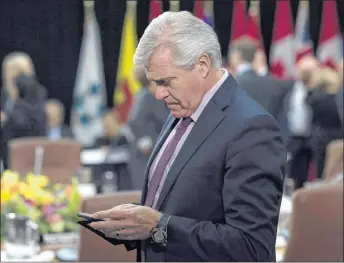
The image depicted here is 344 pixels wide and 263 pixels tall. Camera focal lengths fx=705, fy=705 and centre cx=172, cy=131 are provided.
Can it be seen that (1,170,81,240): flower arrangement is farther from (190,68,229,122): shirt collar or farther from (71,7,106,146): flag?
(71,7,106,146): flag

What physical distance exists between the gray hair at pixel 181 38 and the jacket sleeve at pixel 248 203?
7.3 inches

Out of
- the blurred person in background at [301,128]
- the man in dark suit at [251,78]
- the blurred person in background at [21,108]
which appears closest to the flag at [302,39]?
the blurred person in background at [301,128]

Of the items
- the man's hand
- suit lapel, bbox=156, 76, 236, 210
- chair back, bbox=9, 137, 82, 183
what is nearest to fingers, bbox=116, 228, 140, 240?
the man's hand

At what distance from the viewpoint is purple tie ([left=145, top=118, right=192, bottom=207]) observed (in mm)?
1623

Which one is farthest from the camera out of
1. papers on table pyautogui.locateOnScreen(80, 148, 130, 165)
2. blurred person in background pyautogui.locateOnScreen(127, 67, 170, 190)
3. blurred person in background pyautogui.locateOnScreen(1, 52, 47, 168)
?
papers on table pyautogui.locateOnScreen(80, 148, 130, 165)

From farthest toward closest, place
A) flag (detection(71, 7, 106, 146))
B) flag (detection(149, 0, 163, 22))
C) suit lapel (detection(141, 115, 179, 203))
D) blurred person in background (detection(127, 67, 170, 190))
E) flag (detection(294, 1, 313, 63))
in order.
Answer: flag (detection(294, 1, 313, 63)), flag (detection(71, 7, 106, 146)), blurred person in background (detection(127, 67, 170, 190)), flag (detection(149, 0, 163, 22)), suit lapel (detection(141, 115, 179, 203))

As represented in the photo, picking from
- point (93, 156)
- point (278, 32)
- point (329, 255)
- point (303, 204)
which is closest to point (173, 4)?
point (303, 204)

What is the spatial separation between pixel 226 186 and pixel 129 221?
0.22 m

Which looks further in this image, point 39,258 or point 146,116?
point 146,116

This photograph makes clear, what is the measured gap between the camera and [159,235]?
60.3 inches

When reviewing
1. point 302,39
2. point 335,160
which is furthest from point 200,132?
point 302,39

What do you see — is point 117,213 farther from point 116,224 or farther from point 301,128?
point 301,128

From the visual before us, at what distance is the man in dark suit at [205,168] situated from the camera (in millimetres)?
1485

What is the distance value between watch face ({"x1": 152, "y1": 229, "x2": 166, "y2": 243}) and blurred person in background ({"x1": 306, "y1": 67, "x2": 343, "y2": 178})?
181 inches
